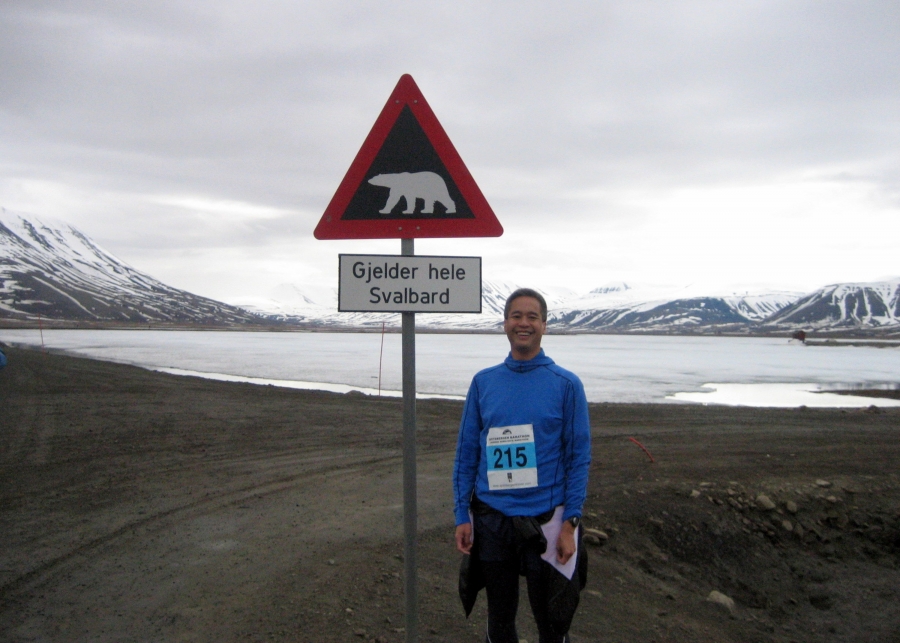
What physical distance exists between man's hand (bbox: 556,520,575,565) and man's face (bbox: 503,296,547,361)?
31.3 inches

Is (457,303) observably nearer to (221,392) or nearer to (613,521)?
(613,521)

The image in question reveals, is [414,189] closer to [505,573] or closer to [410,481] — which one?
[410,481]

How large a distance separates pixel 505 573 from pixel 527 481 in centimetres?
46

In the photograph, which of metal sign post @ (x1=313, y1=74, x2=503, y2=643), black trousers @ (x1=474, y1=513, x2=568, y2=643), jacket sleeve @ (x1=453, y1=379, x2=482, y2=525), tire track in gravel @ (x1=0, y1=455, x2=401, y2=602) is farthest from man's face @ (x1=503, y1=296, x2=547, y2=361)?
tire track in gravel @ (x1=0, y1=455, x2=401, y2=602)

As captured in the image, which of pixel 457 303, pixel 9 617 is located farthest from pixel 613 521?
pixel 9 617

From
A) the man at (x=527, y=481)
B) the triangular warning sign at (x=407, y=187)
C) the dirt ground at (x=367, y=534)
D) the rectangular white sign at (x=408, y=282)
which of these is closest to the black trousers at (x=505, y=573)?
the man at (x=527, y=481)

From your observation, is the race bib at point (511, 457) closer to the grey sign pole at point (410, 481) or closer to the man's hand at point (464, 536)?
the man's hand at point (464, 536)

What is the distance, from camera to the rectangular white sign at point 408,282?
10.4ft

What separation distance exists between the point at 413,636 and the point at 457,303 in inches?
61.5

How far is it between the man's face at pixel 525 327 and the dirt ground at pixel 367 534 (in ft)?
6.90

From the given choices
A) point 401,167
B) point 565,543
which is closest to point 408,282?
point 401,167

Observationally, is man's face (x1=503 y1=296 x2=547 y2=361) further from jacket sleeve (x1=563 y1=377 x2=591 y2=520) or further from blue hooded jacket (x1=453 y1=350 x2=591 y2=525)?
jacket sleeve (x1=563 y1=377 x2=591 y2=520)

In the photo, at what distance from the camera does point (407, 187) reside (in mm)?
3373

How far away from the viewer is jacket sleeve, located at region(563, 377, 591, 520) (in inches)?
120
